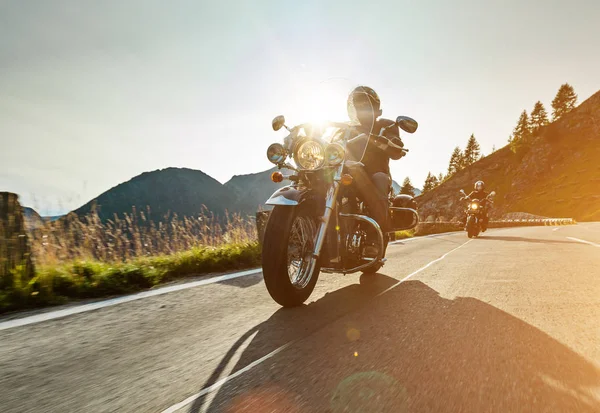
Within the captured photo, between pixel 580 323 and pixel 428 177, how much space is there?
134020 mm

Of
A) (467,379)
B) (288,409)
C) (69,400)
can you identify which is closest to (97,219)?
(69,400)

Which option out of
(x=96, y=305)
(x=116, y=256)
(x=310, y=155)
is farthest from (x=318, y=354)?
(x=116, y=256)

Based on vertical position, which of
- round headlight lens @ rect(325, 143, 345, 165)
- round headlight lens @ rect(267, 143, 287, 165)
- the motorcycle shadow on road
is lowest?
the motorcycle shadow on road

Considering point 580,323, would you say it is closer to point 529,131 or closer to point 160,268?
point 160,268

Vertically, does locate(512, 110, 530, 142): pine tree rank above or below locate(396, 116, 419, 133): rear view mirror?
above

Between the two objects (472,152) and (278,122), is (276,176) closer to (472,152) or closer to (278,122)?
(278,122)

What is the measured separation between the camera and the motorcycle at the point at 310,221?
2.94m

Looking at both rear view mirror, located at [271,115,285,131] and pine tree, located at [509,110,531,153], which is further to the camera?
pine tree, located at [509,110,531,153]

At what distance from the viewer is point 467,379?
174cm

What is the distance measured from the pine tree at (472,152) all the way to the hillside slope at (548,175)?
194 centimetres

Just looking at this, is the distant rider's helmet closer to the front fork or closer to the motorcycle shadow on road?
the front fork

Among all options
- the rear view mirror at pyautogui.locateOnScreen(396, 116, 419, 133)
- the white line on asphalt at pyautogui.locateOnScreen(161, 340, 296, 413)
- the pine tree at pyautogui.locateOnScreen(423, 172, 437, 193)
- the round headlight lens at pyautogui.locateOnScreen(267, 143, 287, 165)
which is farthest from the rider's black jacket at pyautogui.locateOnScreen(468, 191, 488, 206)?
the pine tree at pyautogui.locateOnScreen(423, 172, 437, 193)

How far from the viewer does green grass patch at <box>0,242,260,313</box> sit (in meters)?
3.38

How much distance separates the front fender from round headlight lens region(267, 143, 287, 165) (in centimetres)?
28
